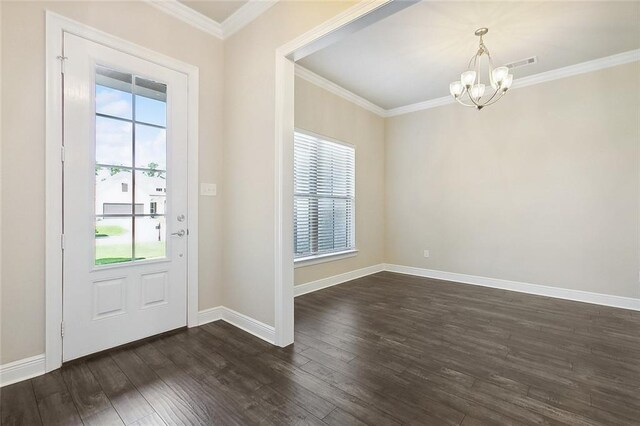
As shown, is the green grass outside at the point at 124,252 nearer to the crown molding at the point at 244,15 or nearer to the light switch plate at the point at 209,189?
the light switch plate at the point at 209,189

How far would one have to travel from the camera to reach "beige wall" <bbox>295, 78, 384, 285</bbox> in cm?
401

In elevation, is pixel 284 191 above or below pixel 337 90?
below

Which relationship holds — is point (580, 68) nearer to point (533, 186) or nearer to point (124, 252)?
point (533, 186)

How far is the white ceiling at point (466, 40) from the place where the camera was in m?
2.64

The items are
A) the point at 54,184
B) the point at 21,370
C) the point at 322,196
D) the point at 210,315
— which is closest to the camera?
the point at 21,370

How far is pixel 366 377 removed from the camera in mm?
1980

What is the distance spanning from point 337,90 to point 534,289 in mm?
4186

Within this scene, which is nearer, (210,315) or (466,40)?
(210,315)

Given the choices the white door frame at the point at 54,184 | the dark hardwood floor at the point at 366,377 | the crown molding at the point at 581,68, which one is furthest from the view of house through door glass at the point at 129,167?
the crown molding at the point at 581,68

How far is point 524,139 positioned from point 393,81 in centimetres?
211

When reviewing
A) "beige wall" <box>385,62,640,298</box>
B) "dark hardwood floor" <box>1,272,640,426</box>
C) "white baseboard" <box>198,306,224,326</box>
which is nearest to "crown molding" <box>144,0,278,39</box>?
"white baseboard" <box>198,306,224,326</box>

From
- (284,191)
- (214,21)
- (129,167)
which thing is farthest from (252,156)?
(214,21)

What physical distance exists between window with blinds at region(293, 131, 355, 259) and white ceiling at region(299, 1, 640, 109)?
1083 millimetres

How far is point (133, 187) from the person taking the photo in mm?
2436
